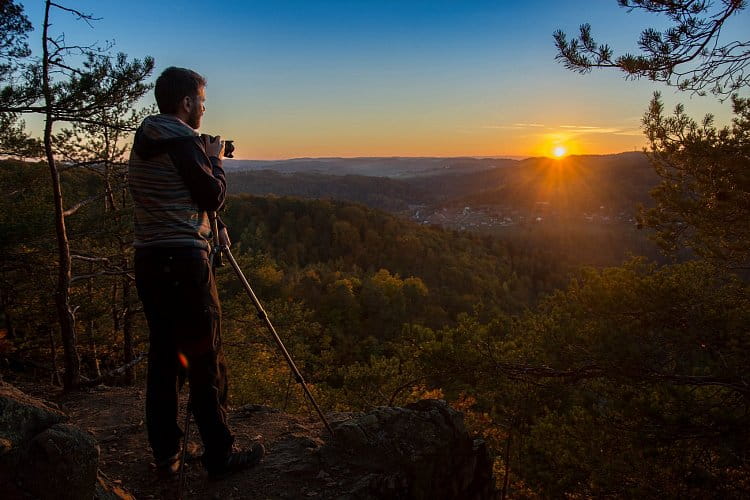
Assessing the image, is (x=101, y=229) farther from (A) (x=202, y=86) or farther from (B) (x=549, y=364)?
(B) (x=549, y=364)

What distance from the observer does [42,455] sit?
2.13 meters

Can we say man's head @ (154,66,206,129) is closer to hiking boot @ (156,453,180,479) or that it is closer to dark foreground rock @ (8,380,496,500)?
dark foreground rock @ (8,380,496,500)

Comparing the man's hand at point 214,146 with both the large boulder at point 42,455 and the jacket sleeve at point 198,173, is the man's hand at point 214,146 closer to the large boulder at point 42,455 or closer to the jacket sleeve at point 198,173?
the jacket sleeve at point 198,173

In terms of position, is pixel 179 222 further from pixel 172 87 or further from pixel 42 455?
pixel 42 455

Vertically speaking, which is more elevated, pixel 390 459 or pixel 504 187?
pixel 504 187

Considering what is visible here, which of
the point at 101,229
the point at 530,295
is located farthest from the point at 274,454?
the point at 530,295

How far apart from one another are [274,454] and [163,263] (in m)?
1.92

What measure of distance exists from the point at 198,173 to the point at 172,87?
509mm

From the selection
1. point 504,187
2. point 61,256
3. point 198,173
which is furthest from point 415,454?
point 504,187

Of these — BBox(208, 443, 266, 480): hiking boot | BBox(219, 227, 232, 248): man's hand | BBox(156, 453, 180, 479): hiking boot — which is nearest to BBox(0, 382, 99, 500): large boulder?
BBox(156, 453, 180, 479): hiking boot

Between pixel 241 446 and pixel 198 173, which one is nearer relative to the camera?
pixel 198 173

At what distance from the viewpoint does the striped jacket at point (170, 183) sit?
92.6 inches

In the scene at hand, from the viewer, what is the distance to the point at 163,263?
243 centimetres

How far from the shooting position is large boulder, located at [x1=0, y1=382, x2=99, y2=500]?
2.06 m
